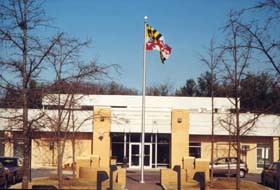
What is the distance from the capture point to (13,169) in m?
27.8

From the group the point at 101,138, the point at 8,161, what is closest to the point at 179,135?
the point at 101,138

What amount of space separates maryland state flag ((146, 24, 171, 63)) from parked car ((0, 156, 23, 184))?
36.9 feet

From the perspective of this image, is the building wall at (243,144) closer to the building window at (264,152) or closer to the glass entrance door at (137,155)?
the building window at (264,152)

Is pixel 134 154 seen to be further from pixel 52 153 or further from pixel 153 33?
pixel 153 33

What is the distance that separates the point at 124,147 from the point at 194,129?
21.8 ft

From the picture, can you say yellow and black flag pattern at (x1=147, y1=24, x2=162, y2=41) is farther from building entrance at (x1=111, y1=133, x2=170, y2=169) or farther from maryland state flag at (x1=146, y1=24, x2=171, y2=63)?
building entrance at (x1=111, y1=133, x2=170, y2=169)

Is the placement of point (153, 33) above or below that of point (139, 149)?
above

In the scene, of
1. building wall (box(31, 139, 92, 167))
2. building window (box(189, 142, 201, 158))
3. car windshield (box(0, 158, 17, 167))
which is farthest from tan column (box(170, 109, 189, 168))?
car windshield (box(0, 158, 17, 167))

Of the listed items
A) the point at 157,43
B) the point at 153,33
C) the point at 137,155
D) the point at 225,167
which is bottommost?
the point at 225,167

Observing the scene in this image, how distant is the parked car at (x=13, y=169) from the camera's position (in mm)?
27031

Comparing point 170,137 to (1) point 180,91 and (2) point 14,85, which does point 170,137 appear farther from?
(1) point 180,91

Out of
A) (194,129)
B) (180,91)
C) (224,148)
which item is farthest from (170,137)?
(180,91)

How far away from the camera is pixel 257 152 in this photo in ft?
144

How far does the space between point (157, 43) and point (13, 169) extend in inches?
473
